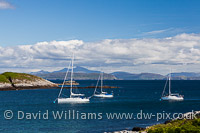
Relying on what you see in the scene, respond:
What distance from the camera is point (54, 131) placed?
148 feet

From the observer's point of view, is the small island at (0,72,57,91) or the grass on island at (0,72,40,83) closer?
the small island at (0,72,57,91)

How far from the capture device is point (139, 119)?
186 ft

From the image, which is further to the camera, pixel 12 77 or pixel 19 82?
pixel 12 77

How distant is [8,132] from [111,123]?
1821 centimetres

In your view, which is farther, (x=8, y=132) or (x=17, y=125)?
(x=17, y=125)

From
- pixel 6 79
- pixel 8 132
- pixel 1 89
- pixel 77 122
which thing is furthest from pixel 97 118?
pixel 6 79

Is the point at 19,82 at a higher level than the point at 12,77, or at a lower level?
lower

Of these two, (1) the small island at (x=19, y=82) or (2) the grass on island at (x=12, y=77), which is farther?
(2) the grass on island at (x=12, y=77)

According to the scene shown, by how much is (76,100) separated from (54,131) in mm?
45379

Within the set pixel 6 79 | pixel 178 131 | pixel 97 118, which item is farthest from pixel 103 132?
pixel 6 79

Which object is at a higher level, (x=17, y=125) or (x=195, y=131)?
(x=195, y=131)

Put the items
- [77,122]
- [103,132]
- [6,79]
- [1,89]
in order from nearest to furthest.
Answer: [103,132]
[77,122]
[1,89]
[6,79]

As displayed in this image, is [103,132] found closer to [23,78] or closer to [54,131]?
[54,131]

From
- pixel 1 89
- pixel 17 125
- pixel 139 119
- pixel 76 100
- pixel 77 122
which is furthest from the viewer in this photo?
pixel 1 89
